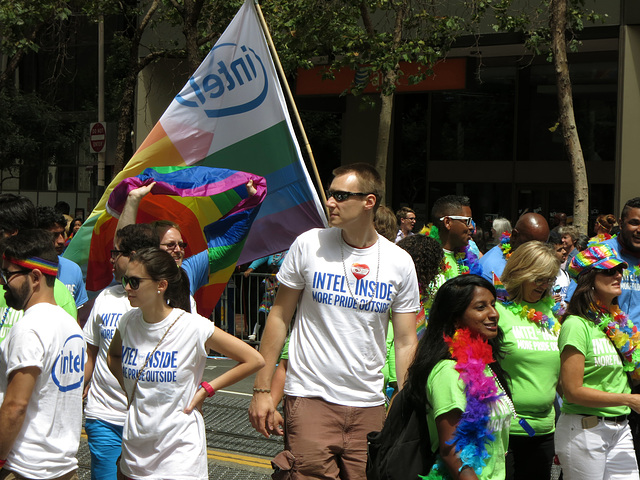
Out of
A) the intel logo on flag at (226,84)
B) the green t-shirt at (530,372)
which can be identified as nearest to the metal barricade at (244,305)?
the intel logo on flag at (226,84)

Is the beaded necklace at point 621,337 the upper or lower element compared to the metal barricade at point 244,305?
upper

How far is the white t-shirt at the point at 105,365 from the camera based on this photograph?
4.86m

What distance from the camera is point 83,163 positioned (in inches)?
1061

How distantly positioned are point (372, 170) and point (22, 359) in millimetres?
1925

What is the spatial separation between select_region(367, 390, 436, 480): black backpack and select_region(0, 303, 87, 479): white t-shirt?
1357mm

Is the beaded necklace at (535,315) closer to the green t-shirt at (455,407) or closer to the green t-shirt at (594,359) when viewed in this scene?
the green t-shirt at (594,359)

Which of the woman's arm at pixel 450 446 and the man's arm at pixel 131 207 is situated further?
the man's arm at pixel 131 207

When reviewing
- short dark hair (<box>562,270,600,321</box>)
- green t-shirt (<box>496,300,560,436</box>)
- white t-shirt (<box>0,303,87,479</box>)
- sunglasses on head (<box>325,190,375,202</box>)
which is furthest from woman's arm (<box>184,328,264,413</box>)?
short dark hair (<box>562,270,600,321</box>)

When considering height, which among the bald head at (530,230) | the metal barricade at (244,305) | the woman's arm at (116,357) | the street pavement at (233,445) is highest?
the bald head at (530,230)

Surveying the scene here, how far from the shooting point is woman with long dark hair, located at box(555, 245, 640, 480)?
15.3 feet

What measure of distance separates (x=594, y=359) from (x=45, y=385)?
2.77 m

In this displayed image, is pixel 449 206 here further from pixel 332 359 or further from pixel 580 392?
pixel 332 359

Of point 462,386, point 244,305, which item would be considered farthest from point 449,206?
point 244,305

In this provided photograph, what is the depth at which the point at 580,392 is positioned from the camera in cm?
465
